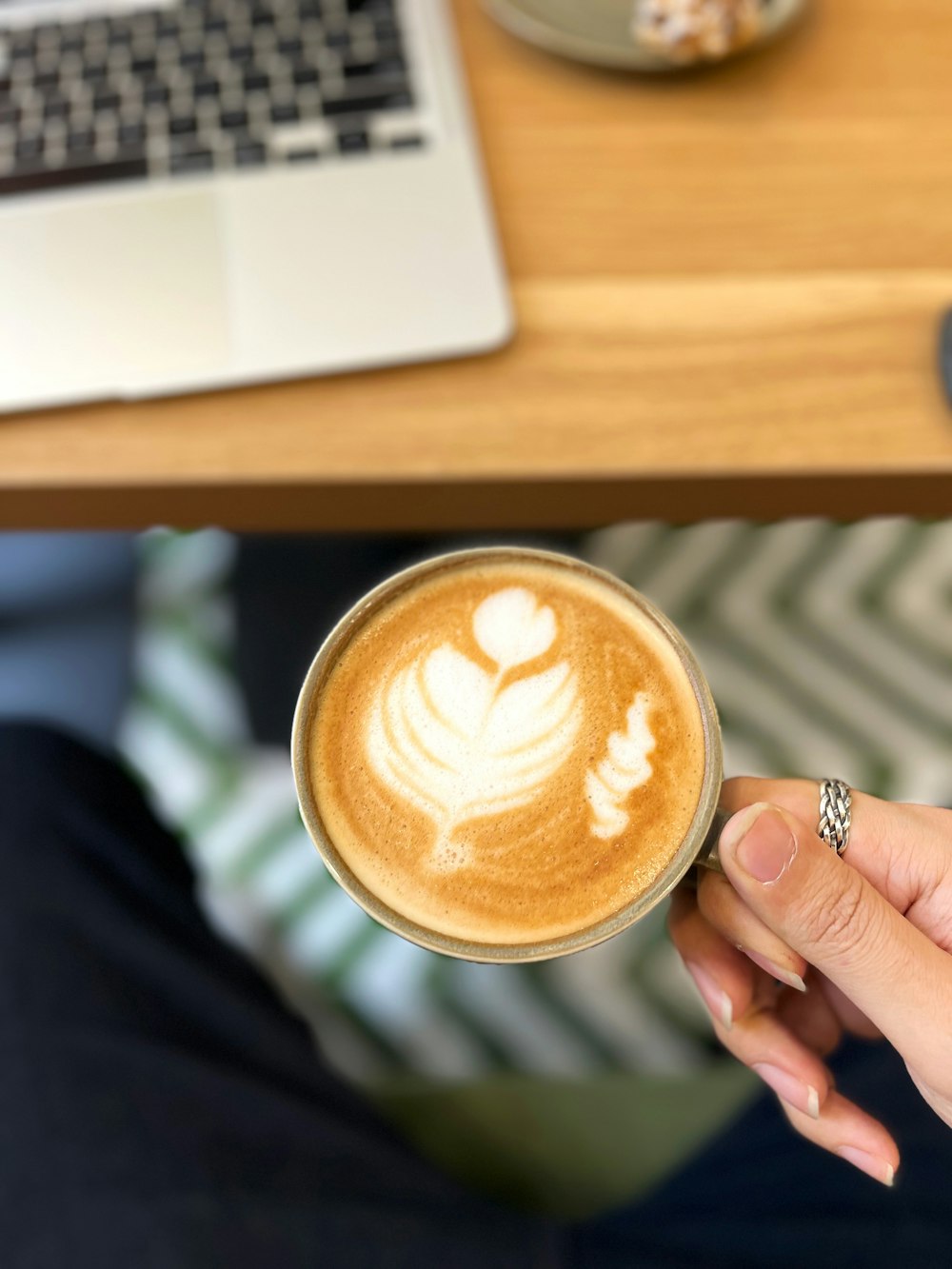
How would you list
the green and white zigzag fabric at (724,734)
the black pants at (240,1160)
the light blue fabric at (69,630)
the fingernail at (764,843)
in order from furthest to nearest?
the light blue fabric at (69,630)
the green and white zigzag fabric at (724,734)
the black pants at (240,1160)
the fingernail at (764,843)

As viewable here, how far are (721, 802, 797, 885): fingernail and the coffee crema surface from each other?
39 millimetres

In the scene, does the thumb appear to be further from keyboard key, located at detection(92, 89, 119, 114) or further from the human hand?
keyboard key, located at detection(92, 89, 119, 114)

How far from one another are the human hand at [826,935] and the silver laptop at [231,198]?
0.30m

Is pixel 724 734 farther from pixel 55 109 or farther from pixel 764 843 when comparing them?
pixel 55 109

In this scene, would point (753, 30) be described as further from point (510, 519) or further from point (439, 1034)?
point (439, 1034)

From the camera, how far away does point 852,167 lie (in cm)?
64

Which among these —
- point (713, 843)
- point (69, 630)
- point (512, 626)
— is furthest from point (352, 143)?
point (69, 630)

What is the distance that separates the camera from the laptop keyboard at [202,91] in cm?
62

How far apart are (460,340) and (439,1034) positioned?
546 millimetres

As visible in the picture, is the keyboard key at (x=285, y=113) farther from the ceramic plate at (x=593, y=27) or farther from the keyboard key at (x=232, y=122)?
the ceramic plate at (x=593, y=27)

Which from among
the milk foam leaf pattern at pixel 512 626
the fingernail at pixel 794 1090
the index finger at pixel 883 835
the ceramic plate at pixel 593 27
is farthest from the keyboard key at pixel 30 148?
the fingernail at pixel 794 1090

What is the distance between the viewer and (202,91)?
2.11ft

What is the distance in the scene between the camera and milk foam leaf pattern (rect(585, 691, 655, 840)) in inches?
17.7

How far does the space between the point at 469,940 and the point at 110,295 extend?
398mm
